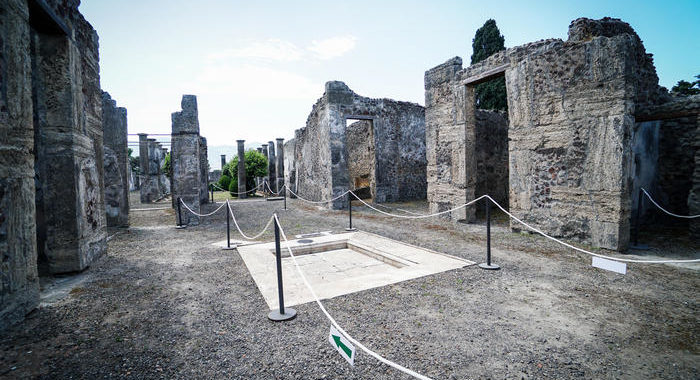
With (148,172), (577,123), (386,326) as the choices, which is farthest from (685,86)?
(148,172)

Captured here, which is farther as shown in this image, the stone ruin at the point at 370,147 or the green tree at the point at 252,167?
the green tree at the point at 252,167

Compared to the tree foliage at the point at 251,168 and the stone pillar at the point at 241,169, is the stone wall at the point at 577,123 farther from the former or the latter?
the tree foliage at the point at 251,168

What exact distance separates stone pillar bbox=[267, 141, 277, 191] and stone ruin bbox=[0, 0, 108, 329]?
1474 centimetres

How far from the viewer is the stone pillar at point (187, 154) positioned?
9094 millimetres

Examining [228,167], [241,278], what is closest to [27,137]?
[241,278]

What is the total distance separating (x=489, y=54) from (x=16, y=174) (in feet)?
73.7

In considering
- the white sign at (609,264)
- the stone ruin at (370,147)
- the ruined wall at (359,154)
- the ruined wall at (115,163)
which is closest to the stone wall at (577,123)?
the white sign at (609,264)

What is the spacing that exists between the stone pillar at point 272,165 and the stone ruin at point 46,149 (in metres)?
14.7

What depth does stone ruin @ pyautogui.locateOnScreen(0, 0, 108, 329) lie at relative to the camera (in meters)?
3.04

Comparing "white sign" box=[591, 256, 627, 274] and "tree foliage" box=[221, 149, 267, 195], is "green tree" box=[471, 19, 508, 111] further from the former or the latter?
"white sign" box=[591, 256, 627, 274]

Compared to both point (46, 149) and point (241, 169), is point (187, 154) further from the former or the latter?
point (241, 169)

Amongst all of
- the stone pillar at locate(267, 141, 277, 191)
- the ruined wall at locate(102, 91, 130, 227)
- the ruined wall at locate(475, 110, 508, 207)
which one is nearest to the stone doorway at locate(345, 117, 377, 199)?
the stone pillar at locate(267, 141, 277, 191)

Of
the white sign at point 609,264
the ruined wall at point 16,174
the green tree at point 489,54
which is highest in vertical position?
the green tree at point 489,54

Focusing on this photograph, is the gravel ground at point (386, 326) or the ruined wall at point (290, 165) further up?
the ruined wall at point (290, 165)
